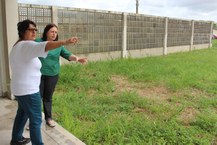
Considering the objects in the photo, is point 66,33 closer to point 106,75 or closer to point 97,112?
point 106,75

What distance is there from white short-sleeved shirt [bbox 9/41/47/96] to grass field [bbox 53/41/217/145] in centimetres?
121

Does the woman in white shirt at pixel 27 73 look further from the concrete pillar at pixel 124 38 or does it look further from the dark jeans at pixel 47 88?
the concrete pillar at pixel 124 38

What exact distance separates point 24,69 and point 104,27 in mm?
7072

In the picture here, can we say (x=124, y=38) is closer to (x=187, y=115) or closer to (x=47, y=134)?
(x=187, y=115)

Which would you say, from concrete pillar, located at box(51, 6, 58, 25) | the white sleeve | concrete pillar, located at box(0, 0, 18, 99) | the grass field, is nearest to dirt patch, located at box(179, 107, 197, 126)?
the grass field

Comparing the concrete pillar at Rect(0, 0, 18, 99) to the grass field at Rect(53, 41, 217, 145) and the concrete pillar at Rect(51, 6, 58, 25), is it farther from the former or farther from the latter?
the concrete pillar at Rect(51, 6, 58, 25)

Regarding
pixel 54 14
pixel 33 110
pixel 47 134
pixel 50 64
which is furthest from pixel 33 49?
pixel 54 14

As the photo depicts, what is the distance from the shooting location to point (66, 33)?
780 centimetres

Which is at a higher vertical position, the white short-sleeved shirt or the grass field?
the white short-sleeved shirt

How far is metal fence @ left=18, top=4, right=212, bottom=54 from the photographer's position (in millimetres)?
7152

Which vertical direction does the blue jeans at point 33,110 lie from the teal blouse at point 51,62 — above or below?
below

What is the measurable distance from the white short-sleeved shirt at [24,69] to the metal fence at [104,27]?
15.2ft

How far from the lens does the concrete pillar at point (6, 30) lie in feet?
13.6

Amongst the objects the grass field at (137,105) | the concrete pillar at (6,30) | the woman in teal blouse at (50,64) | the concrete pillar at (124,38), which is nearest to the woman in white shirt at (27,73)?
the woman in teal blouse at (50,64)
